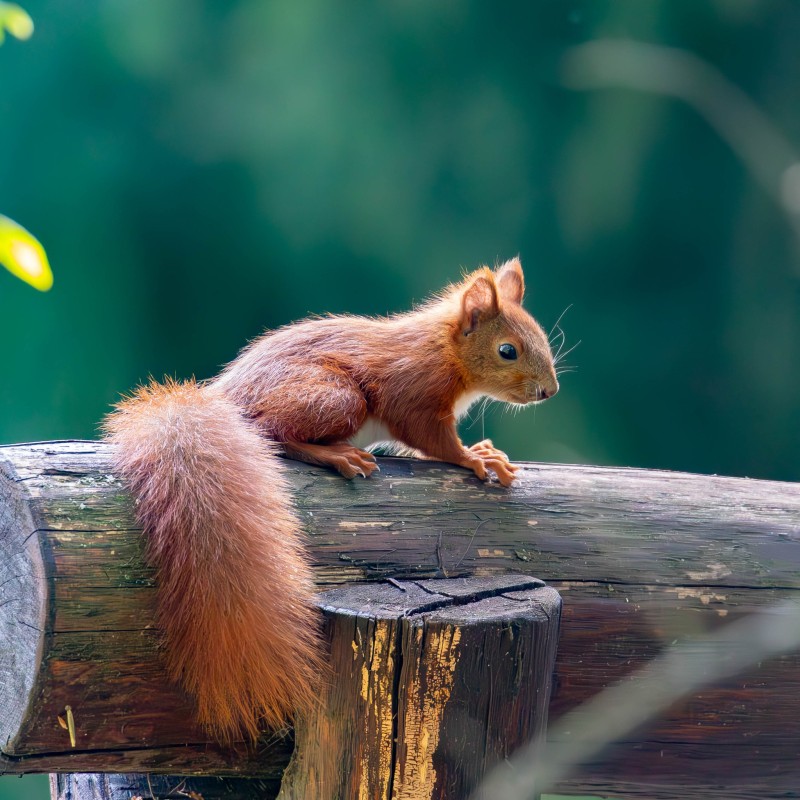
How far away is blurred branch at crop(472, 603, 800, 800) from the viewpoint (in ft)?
1.13

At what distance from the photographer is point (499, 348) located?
174 centimetres

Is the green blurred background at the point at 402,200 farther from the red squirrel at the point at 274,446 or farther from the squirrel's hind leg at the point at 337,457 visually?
the squirrel's hind leg at the point at 337,457

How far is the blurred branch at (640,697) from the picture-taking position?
1.13ft

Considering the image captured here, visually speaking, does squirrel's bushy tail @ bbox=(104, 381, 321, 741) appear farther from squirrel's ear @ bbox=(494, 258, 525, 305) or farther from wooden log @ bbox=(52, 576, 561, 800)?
squirrel's ear @ bbox=(494, 258, 525, 305)

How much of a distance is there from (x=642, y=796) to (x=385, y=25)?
Result: 2.45 m

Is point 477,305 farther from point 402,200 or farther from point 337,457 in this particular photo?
point 402,200

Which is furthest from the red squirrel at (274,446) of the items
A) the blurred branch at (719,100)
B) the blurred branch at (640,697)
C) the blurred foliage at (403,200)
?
the blurred foliage at (403,200)

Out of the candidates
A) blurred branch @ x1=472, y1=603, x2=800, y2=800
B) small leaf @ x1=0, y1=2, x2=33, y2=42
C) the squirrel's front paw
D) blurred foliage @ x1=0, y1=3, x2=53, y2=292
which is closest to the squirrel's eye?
the squirrel's front paw

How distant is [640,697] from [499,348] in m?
1.37

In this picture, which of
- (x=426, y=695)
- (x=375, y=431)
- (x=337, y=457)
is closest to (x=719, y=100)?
(x=426, y=695)

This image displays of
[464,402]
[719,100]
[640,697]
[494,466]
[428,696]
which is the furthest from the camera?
[464,402]

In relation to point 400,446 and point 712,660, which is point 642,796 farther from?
point 400,446

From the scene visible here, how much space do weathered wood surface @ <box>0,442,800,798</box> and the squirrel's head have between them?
0.24 metres

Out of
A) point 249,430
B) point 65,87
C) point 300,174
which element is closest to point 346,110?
point 300,174
